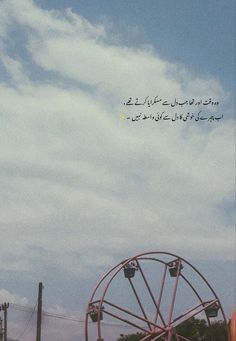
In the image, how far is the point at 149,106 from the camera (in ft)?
89.1

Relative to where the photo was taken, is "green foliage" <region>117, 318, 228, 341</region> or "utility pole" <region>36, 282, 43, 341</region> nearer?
"utility pole" <region>36, 282, 43, 341</region>

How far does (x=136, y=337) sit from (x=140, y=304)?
40253 mm

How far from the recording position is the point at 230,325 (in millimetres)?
23438

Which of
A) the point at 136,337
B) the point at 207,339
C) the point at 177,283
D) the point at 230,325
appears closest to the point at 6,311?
the point at 136,337

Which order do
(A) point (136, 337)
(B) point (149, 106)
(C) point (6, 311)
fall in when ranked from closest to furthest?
(B) point (149, 106)
(C) point (6, 311)
(A) point (136, 337)

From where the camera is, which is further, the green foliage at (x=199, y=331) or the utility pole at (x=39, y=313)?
the green foliage at (x=199, y=331)

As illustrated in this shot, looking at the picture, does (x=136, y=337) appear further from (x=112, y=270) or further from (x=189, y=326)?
(x=112, y=270)

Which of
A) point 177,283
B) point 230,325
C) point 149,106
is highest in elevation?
point 149,106

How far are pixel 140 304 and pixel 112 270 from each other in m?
2.57

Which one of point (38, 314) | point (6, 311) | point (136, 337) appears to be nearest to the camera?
point (38, 314)

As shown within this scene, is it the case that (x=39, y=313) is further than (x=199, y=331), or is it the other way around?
(x=199, y=331)

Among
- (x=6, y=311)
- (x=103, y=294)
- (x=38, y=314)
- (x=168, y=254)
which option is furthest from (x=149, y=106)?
(x=6, y=311)

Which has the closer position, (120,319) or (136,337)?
(120,319)

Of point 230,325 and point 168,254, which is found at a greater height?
point 168,254
